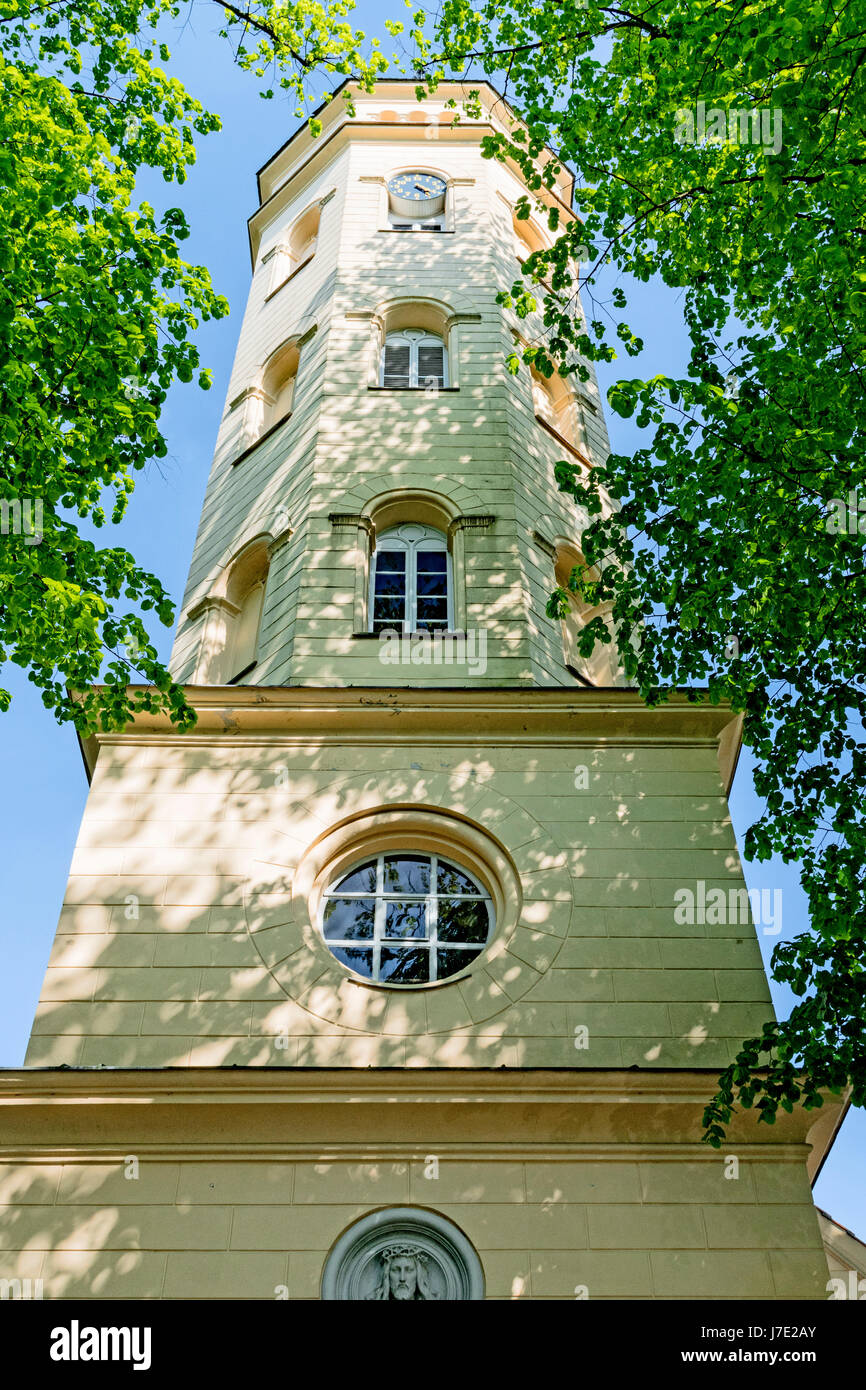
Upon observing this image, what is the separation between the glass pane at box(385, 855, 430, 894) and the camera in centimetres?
1156

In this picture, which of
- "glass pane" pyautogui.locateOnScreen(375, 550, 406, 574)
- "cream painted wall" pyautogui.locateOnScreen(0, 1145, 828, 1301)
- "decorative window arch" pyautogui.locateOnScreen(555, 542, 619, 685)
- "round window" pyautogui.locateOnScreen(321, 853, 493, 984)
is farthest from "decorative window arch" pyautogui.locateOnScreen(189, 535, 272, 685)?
"cream painted wall" pyautogui.locateOnScreen(0, 1145, 828, 1301)

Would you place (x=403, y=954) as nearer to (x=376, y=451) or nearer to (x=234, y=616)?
(x=234, y=616)

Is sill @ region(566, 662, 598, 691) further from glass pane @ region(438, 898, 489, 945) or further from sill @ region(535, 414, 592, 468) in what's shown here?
sill @ region(535, 414, 592, 468)

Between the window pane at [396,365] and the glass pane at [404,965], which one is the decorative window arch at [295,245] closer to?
the window pane at [396,365]

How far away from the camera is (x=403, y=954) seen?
11078mm

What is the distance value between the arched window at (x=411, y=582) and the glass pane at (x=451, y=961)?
14.9 ft

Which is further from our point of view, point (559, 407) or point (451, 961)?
point (559, 407)

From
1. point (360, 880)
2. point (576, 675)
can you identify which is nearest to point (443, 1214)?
point (360, 880)

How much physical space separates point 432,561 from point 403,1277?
8.73 metres

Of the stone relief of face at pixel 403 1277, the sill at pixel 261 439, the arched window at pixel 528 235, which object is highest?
the arched window at pixel 528 235

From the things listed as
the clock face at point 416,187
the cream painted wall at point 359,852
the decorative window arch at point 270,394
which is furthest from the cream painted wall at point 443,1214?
the clock face at point 416,187

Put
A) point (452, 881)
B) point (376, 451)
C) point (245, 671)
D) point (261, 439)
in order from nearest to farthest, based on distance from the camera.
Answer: point (452, 881) → point (245, 671) → point (376, 451) → point (261, 439)

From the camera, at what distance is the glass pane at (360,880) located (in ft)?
38.1
